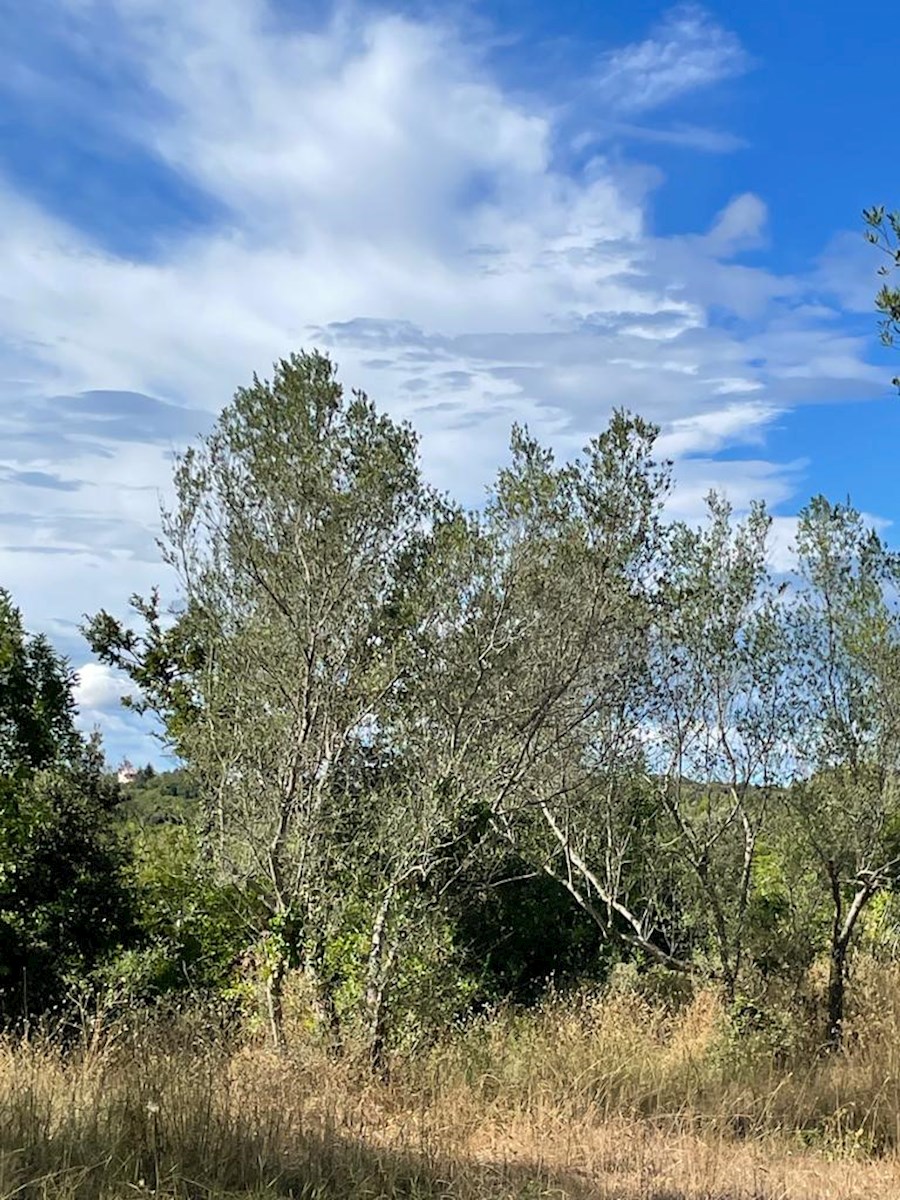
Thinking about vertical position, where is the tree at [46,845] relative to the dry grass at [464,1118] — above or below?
above

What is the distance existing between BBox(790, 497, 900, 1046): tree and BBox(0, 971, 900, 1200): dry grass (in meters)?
1.57

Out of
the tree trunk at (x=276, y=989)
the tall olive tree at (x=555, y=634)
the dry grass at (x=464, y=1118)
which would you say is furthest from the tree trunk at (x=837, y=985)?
the tree trunk at (x=276, y=989)

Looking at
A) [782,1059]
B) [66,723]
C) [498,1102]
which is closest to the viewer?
[498,1102]

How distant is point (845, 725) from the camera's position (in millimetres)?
9703

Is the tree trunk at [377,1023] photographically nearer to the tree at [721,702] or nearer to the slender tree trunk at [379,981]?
the slender tree trunk at [379,981]

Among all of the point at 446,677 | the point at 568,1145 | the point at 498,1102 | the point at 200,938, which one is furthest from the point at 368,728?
the point at 200,938

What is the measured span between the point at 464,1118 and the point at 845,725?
212 inches

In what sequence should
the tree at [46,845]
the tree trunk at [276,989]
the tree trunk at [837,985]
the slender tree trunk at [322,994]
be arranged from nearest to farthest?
1. the slender tree trunk at [322,994]
2. the tree trunk at [276,989]
3. the tree trunk at [837,985]
4. the tree at [46,845]

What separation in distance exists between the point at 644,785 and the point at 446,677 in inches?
129

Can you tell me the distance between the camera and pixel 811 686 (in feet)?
32.4

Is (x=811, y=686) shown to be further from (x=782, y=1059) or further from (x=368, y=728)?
(x=368, y=728)

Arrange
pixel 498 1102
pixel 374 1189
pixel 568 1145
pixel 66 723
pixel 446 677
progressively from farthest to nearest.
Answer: pixel 66 723 < pixel 446 677 < pixel 498 1102 < pixel 568 1145 < pixel 374 1189

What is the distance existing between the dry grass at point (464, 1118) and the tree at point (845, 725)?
5.15 ft

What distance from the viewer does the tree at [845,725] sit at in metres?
9.45
